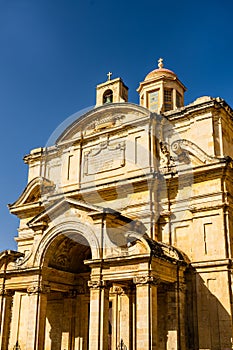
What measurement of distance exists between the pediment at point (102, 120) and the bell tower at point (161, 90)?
2.55 metres

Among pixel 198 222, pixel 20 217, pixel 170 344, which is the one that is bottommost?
pixel 170 344

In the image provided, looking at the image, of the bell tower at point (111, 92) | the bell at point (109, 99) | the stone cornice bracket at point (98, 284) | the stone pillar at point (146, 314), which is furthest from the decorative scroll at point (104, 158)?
the stone pillar at point (146, 314)

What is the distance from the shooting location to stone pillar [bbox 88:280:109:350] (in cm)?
1530

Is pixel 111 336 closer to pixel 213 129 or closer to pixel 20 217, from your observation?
pixel 20 217

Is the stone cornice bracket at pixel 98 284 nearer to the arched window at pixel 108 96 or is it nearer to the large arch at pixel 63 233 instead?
the large arch at pixel 63 233

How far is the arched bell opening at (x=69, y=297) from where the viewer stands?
63.3ft

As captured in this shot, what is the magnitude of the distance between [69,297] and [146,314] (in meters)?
6.26

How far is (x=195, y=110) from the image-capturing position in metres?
21.0

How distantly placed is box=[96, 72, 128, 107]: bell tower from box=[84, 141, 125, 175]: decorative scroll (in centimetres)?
352

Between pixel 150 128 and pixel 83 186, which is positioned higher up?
pixel 150 128

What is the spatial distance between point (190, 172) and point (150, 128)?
11.4 ft

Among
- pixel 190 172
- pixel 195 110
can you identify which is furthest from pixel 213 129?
pixel 190 172

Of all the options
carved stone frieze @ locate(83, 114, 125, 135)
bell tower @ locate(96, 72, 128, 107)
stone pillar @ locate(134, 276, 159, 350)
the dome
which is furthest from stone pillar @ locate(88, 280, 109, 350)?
the dome

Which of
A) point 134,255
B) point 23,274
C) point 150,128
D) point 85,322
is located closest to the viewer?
point 134,255
